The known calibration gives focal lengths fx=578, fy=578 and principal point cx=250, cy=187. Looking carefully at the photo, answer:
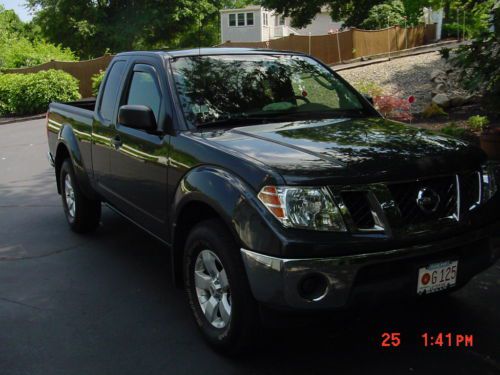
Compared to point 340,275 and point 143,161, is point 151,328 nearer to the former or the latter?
point 143,161

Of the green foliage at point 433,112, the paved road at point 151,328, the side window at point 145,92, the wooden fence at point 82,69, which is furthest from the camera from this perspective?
the wooden fence at point 82,69

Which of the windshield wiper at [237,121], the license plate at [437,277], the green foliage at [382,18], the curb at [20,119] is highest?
the green foliage at [382,18]

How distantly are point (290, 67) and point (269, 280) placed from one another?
2.29 metres

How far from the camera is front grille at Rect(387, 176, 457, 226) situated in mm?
3037

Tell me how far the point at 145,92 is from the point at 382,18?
123 ft

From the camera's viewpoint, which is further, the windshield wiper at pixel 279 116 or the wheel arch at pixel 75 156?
the wheel arch at pixel 75 156

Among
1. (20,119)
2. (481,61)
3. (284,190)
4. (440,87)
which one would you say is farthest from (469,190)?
(20,119)

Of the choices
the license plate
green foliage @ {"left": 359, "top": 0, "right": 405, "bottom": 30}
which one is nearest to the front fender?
the license plate

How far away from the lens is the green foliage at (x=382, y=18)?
128 feet

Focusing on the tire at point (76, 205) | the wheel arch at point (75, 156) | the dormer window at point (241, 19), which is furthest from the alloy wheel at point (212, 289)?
the dormer window at point (241, 19)

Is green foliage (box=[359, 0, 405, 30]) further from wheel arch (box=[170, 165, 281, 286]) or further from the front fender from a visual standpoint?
the front fender

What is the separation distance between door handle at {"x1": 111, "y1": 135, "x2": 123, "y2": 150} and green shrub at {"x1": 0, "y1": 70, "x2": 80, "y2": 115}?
17.9 m

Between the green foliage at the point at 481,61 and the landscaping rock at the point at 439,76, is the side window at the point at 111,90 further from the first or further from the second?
the landscaping rock at the point at 439,76

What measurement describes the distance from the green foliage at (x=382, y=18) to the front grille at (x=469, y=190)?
37789 mm
